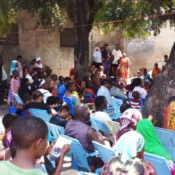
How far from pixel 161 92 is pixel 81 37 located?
486 centimetres

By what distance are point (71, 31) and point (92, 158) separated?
10.1 metres

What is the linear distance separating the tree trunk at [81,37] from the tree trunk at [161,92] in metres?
4.58

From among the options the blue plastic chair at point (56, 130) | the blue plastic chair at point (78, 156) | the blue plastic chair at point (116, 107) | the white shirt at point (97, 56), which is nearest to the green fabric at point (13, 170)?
the blue plastic chair at point (78, 156)

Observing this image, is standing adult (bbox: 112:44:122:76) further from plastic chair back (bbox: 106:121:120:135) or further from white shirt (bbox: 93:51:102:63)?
plastic chair back (bbox: 106:121:120:135)

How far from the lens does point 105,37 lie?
51.9 feet

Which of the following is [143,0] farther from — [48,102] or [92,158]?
[92,158]

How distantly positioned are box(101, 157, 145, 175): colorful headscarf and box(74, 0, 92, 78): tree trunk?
833 centimetres

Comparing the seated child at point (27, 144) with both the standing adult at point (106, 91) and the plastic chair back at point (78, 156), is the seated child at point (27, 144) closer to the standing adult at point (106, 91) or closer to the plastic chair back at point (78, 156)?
the plastic chair back at point (78, 156)

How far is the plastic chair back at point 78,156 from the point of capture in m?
4.48

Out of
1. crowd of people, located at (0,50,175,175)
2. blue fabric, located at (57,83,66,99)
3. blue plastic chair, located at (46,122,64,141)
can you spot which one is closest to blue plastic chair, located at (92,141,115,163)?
crowd of people, located at (0,50,175,175)

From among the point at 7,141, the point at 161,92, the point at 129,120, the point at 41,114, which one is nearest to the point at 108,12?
the point at 161,92

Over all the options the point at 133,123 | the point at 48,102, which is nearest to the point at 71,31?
the point at 48,102

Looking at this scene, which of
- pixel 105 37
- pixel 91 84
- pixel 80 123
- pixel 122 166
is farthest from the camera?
pixel 105 37

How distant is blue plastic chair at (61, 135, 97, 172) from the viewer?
14.7 ft
